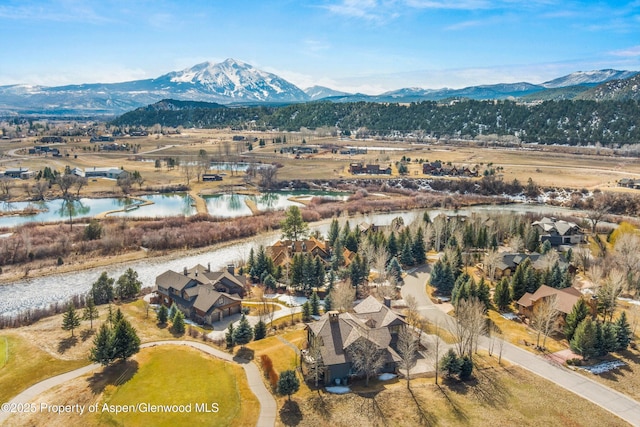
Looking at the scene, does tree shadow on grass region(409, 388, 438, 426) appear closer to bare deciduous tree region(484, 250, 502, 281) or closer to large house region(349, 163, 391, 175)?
bare deciduous tree region(484, 250, 502, 281)

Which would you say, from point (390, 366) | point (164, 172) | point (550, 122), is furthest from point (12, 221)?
point (550, 122)

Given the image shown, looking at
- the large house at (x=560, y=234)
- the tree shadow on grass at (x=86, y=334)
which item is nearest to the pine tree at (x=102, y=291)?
the tree shadow on grass at (x=86, y=334)

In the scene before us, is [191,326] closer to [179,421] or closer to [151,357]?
[151,357]

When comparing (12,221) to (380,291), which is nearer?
(380,291)

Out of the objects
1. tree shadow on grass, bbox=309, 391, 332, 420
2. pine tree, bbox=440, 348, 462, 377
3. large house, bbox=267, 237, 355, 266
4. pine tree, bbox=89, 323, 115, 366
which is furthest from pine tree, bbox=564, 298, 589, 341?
pine tree, bbox=89, 323, 115, 366

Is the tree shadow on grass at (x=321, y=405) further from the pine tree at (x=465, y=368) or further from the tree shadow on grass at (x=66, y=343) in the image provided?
the tree shadow on grass at (x=66, y=343)

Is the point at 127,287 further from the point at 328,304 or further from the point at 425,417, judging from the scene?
the point at 425,417
